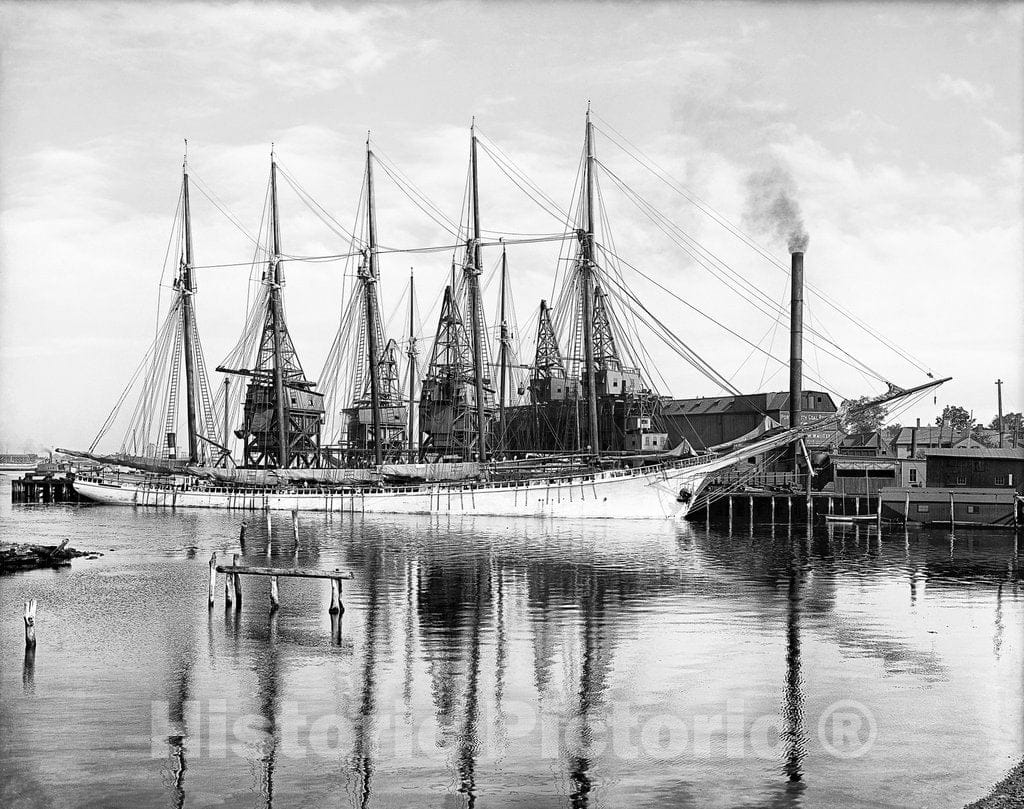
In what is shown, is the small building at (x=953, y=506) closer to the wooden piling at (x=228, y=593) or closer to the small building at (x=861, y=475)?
the small building at (x=861, y=475)

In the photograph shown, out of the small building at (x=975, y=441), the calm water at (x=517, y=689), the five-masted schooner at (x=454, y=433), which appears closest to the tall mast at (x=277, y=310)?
the five-masted schooner at (x=454, y=433)

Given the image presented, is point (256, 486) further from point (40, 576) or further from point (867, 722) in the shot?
point (867, 722)

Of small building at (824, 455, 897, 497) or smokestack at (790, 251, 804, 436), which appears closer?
small building at (824, 455, 897, 497)

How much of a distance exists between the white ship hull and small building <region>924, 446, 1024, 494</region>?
15945 millimetres

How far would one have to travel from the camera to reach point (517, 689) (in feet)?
72.1

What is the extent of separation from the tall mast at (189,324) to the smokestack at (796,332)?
63.9m

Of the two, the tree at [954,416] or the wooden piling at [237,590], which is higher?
the tree at [954,416]

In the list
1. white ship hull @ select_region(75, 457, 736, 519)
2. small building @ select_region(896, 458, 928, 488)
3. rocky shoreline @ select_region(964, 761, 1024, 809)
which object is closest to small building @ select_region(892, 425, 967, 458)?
small building @ select_region(896, 458, 928, 488)

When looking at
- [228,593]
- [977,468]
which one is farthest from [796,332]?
[228,593]

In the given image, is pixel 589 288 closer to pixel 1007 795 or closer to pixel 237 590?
pixel 237 590

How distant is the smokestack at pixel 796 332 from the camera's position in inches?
3489

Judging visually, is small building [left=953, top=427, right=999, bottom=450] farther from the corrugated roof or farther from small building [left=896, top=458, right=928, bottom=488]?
the corrugated roof

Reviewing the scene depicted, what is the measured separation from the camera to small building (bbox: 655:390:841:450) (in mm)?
104812

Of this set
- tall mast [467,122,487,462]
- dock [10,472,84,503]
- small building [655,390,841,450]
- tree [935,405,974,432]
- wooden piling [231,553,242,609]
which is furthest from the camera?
tree [935,405,974,432]
